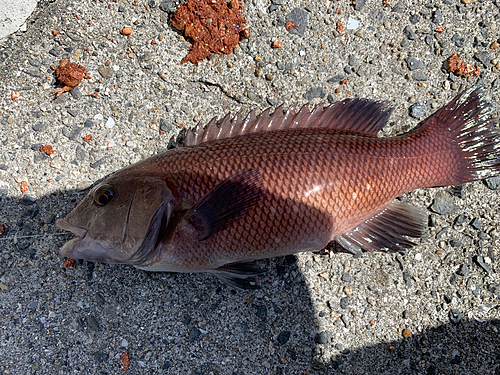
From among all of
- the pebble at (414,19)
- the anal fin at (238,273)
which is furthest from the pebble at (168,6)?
the anal fin at (238,273)

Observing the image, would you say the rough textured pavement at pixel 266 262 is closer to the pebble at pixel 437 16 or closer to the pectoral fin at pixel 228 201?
the pebble at pixel 437 16

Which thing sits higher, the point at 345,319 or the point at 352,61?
the point at 352,61

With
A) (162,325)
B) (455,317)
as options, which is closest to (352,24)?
(455,317)

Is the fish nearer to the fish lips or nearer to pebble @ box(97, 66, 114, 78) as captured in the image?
the fish lips

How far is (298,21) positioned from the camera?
2.54 metres

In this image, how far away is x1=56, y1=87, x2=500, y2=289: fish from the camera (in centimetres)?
184

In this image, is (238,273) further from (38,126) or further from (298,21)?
(298,21)

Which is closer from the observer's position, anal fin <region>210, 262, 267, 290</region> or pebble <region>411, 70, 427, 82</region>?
anal fin <region>210, 262, 267, 290</region>

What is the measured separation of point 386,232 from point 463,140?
83cm

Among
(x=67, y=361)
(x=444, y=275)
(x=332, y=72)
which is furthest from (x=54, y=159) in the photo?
(x=444, y=275)

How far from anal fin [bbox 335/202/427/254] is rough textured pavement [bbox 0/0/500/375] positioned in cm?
23

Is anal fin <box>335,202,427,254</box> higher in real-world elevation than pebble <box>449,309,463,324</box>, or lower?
higher

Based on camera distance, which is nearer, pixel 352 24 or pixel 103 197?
pixel 103 197

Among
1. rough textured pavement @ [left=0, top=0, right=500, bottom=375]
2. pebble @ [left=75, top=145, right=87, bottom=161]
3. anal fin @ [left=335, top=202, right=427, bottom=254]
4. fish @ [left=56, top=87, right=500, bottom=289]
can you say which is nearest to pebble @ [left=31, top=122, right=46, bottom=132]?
rough textured pavement @ [left=0, top=0, right=500, bottom=375]
